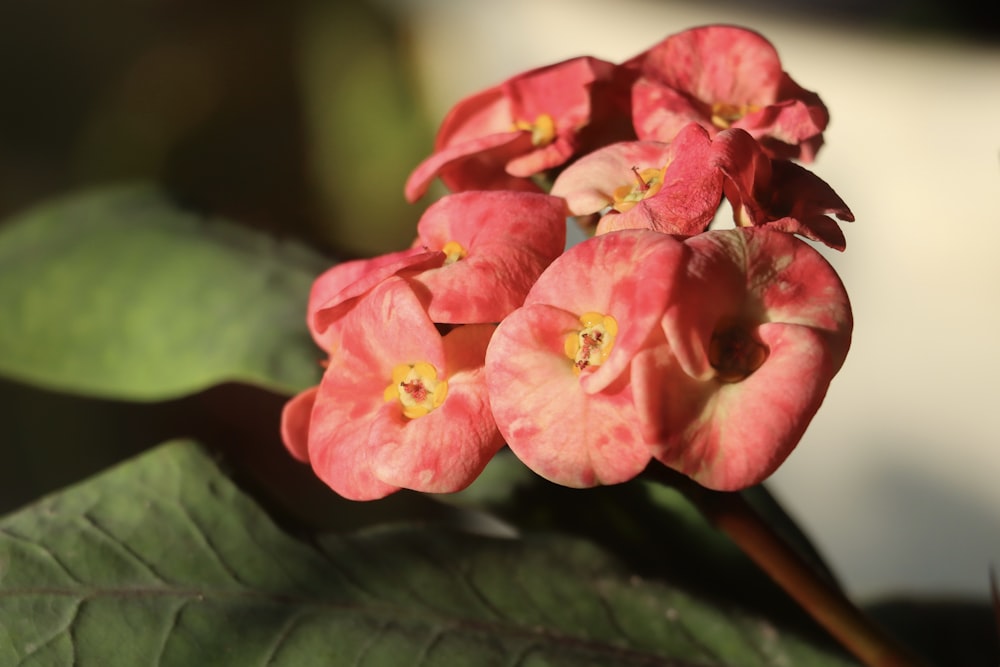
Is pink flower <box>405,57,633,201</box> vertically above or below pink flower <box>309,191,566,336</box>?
above

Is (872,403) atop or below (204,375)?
below

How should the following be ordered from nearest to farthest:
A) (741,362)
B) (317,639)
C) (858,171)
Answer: (741,362) → (317,639) → (858,171)

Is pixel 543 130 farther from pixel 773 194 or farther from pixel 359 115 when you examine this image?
pixel 359 115

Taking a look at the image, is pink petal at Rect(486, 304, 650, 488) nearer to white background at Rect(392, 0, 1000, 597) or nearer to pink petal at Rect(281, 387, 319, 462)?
pink petal at Rect(281, 387, 319, 462)

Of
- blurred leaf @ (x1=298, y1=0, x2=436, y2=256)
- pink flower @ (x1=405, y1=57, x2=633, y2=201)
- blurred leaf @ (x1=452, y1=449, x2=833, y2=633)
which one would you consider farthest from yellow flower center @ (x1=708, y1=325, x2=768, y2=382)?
blurred leaf @ (x1=298, y1=0, x2=436, y2=256)

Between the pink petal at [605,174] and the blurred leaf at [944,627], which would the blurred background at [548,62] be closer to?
the blurred leaf at [944,627]

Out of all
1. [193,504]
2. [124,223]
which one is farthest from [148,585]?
[124,223]

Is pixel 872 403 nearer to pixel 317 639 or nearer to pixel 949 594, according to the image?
pixel 949 594
